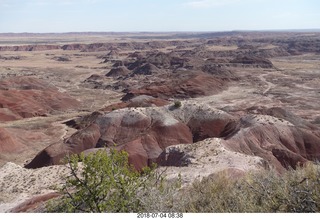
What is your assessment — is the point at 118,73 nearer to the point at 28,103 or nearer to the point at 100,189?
the point at 28,103

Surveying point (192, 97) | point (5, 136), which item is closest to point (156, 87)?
point (192, 97)

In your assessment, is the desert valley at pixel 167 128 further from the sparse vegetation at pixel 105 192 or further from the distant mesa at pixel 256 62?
the distant mesa at pixel 256 62

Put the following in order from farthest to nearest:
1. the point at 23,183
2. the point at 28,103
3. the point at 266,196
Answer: the point at 28,103, the point at 23,183, the point at 266,196

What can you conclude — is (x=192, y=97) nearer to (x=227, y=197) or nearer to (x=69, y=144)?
(x=69, y=144)

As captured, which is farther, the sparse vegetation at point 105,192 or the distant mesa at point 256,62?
the distant mesa at point 256,62

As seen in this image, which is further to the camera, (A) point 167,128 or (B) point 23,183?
(A) point 167,128

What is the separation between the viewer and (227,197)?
28.5 feet

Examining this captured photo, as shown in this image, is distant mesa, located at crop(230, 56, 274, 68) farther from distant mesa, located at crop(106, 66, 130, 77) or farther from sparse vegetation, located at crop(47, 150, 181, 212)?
sparse vegetation, located at crop(47, 150, 181, 212)

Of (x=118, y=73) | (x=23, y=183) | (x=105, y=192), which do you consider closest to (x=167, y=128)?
(x=23, y=183)

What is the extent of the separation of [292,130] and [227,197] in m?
24.9

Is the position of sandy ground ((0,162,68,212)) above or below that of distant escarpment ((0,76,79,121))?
above

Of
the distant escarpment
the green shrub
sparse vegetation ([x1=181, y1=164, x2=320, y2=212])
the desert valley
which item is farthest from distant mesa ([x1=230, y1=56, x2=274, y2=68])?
the green shrub

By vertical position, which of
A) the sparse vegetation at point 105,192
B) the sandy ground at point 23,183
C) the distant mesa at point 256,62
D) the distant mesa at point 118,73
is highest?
the sparse vegetation at point 105,192

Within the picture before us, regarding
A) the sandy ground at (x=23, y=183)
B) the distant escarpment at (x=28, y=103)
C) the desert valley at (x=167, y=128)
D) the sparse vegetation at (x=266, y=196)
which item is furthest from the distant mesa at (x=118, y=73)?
the sparse vegetation at (x=266, y=196)
